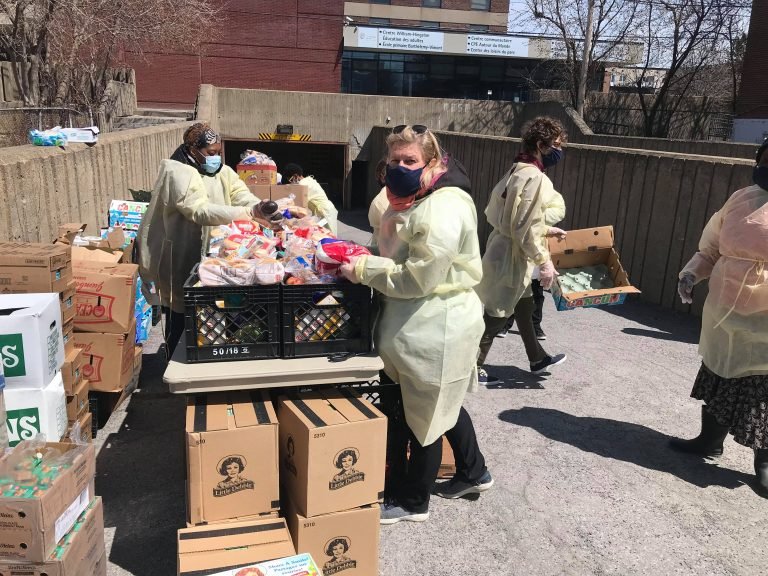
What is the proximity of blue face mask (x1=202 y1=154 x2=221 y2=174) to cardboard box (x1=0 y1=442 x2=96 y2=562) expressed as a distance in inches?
88.5

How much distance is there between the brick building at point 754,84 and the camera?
78.9 feet

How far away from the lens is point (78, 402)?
3.63m

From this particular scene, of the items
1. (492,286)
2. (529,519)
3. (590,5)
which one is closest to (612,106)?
(590,5)

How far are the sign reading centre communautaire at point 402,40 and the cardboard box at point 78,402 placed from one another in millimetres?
34529

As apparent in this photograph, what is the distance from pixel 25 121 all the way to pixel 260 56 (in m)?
17.4

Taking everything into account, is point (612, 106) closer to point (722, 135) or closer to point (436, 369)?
point (722, 135)

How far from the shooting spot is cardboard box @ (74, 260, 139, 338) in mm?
3982

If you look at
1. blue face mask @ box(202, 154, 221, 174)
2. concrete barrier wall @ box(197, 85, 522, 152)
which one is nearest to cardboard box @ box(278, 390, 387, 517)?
blue face mask @ box(202, 154, 221, 174)

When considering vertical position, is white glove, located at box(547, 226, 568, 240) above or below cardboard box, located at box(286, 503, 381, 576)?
above

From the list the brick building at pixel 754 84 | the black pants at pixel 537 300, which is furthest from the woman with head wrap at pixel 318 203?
the brick building at pixel 754 84

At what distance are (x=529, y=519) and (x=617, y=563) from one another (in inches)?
19.6

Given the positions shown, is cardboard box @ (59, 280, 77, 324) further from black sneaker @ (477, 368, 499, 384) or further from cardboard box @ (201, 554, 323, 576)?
black sneaker @ (477, 368, 499, 384)

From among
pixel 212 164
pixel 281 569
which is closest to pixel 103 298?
pixel 212 164

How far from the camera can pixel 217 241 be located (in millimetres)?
3383
